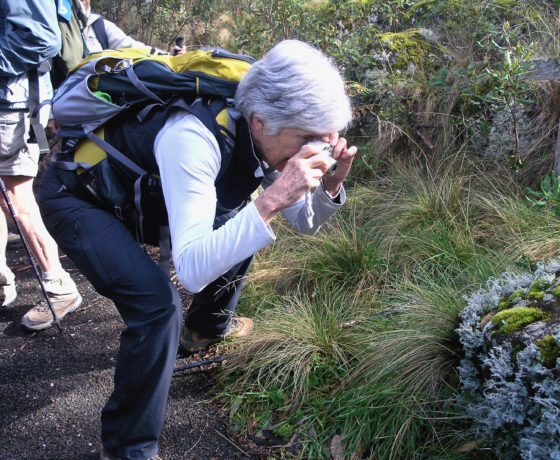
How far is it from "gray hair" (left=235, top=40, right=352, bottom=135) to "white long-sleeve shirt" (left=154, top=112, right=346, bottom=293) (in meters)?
0.22

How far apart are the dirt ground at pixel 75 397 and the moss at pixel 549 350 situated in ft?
4.45

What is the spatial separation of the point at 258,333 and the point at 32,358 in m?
1.38

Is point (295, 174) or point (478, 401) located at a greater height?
point (295, 174)

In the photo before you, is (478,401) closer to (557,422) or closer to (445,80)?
(557,422)

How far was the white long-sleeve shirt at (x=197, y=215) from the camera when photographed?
2234 millimetres

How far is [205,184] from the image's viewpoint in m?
2.33

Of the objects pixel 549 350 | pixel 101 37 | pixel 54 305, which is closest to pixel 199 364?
pixel 54 305

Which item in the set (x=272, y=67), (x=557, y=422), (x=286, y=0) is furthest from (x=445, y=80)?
(x=557, y=422)

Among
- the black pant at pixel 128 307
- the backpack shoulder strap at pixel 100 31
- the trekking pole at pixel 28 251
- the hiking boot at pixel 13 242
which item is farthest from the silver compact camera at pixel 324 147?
the hiking boot at pixel 13 242

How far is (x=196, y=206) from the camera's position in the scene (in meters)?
2.29

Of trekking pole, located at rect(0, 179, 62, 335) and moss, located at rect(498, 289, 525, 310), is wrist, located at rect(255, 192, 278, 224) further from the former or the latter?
trekking pole, located at rect(0, 179, 62, 335)

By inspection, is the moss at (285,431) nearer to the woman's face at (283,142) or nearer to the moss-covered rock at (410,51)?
the woman's face at (283,142)

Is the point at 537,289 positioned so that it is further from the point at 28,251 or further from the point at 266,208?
the point at 28,251

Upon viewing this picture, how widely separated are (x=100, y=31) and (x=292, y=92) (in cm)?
265
